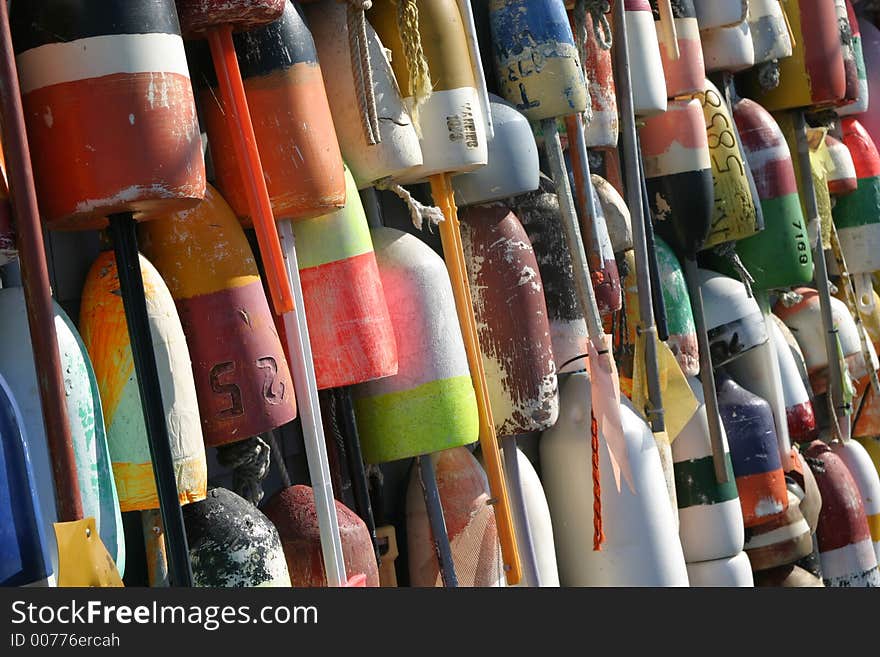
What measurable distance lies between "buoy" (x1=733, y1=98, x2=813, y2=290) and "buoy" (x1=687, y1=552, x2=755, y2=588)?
1.91ft

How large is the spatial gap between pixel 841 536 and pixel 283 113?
5.88 feet

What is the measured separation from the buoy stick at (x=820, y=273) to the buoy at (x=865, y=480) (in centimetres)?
9

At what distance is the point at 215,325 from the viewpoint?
5.48ft

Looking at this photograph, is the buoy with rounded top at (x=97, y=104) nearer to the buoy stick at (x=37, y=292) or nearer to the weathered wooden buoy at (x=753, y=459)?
the buoy stick at (x=37, y=292)

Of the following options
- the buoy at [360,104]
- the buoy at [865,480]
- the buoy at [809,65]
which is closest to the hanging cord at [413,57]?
the buoy at [360,104]

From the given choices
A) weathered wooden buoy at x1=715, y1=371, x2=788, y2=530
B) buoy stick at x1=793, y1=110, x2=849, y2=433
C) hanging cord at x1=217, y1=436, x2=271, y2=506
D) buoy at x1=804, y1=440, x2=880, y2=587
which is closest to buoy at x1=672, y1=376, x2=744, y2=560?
weathered wooden buoy at x1=715, y1=371, x2=788, y2=530

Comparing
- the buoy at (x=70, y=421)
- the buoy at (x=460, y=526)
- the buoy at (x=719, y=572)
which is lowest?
the buoy at (x=719, y=572)

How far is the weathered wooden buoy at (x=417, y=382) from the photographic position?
6.34 ft

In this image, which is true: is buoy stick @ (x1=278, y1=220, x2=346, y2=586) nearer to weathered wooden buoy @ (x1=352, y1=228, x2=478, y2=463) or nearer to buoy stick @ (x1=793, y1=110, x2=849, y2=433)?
weathered wooden buoy @ (x1=352, y1=228, x2=478, y2=463)

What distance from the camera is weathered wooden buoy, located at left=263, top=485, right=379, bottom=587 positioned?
1.80 m

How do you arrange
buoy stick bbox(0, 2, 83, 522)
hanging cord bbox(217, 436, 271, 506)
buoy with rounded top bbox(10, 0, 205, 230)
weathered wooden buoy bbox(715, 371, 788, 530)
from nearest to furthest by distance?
1. buoy stick bbox(0, 2, 83, 522)
2. buoy with rounded top bbox(10, 0, 205, 230)
3. hanging cord bbox(217, 436, 271, 506)
4. weathered wooden buoy bbox(715, 371, 788, 530)

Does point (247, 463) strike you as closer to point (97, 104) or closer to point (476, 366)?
point (476, 366)

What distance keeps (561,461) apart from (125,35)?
3.54 feet

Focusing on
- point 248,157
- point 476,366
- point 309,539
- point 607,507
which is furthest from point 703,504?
point 248,157
